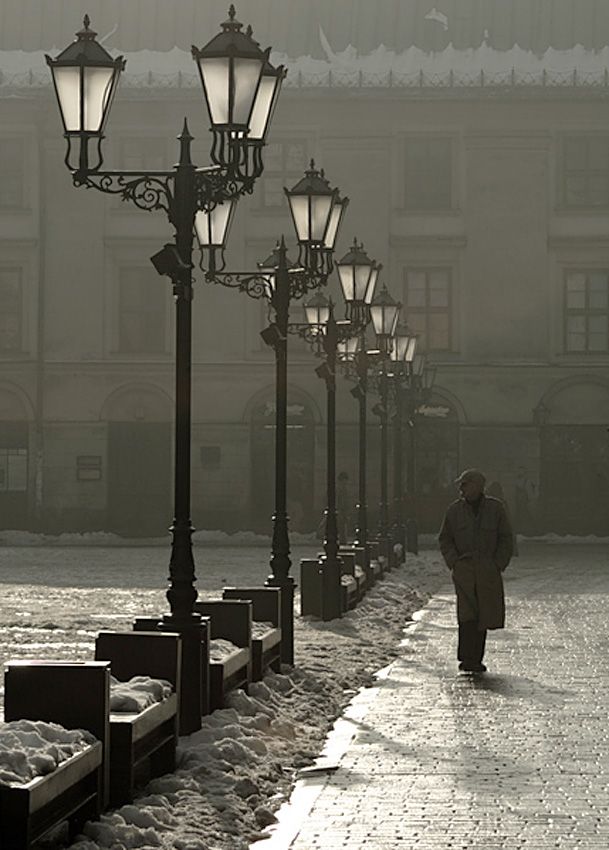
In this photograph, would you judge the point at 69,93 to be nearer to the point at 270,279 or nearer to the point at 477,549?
the point at 477,549

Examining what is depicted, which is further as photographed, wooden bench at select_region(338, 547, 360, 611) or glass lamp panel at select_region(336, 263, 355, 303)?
glass lamp panel at select_region(336, 263, 355, 303)

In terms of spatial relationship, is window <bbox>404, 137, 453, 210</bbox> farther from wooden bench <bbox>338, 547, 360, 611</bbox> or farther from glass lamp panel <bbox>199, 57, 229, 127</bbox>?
glass lamp panel <bbox>199, 57, 229, 127</bbox>

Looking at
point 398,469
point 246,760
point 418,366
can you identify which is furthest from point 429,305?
point 246,760

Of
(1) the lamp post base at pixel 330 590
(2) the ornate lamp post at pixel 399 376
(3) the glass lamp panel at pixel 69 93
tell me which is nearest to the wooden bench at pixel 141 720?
(3) the glass lamp panel at pixel 69 93

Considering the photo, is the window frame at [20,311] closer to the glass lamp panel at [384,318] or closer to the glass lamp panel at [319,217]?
the glass lamp panel at [384,318]

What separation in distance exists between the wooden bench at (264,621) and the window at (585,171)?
109 feet

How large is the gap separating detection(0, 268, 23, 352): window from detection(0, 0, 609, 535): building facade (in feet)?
0.23

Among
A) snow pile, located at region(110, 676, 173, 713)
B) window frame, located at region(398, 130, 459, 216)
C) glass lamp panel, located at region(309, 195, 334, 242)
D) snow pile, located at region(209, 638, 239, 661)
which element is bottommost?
snow pile, located at region(209, 638, 239, 661)

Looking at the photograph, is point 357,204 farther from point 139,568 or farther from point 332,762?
point 332,762

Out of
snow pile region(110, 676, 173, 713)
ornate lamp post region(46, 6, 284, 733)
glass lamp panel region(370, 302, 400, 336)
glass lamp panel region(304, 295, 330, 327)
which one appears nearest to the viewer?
snow pile region(110, 676, 173, 713)

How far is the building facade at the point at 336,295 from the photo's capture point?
44.8m

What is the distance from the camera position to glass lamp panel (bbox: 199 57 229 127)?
34.8 feet

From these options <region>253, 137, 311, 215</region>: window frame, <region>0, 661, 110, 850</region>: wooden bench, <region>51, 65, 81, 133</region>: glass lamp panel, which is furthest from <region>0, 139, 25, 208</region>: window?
<region>0, 661, 110, 850</region>: wooden bench

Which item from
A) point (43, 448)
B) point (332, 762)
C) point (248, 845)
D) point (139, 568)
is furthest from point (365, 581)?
point (43, 448)
